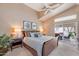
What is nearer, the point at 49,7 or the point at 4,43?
the point at 4,43

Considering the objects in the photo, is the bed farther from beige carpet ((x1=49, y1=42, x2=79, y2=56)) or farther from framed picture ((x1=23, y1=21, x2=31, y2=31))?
framed picture ((x1=23, y1=21, x2=31, y2=31))

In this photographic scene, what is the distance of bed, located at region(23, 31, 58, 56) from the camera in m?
2.50

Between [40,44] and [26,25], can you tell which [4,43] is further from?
[40,44]

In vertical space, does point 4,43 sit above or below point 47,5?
below

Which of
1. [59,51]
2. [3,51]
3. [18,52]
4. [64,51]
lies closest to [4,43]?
[3,51]

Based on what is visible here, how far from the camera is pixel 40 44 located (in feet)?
8.24

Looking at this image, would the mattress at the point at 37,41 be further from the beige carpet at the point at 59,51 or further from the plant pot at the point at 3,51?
the plant pot at the point at 3,51

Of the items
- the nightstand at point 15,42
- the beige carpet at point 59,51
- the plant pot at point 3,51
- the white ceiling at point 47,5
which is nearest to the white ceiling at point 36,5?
the white ceiling at point 47,5

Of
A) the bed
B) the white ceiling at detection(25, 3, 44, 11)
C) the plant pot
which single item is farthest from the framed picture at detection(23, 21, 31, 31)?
the plant pot

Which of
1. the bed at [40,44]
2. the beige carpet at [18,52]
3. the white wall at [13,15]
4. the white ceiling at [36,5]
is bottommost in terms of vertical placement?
the beige carpet at [18,52]

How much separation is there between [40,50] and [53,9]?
1.00 meters

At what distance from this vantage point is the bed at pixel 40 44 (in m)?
2.50

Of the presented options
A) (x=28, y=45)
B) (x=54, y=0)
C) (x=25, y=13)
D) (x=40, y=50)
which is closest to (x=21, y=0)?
(x=25, y=13)

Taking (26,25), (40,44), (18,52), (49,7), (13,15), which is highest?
(49,7)
